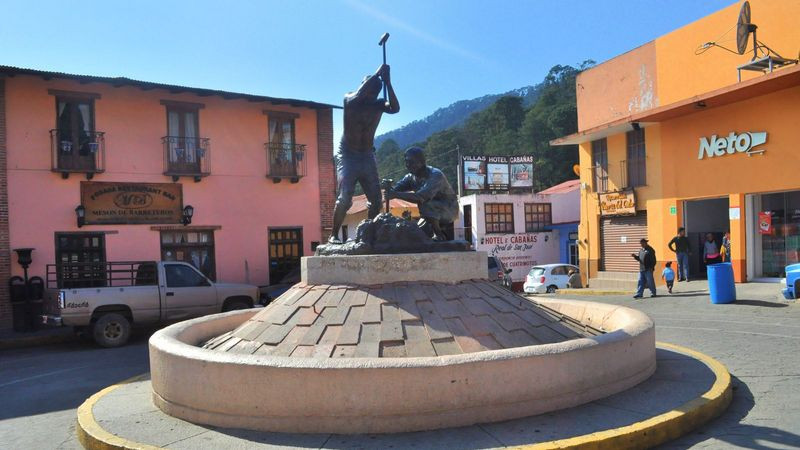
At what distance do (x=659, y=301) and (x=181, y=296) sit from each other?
432 inches

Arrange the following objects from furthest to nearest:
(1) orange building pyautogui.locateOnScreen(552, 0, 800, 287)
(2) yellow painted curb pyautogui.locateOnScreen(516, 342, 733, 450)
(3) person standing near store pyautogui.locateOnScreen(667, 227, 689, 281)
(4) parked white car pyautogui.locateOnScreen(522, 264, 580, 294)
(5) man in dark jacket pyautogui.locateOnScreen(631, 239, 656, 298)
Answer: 1. (4) parked white car pyautogui.locateOnScreen(522, 264, 580, 294)
2. (3) person standing near store pyautogui.locateOnScreen(667, 227, 689, 281)
3. (1) orange building pyautogui.locateOnScreen(552, 0, 800, 287)
4. (5) man in dark jacket pyautogui.locateOnScreen(631, 239, 656, 298)
5. (2) yellow painted curb pyautogui.locateOnScreen(516, 342, 733, 450)

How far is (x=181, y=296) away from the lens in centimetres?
1232

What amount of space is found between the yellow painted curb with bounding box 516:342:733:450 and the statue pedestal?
2.22 m

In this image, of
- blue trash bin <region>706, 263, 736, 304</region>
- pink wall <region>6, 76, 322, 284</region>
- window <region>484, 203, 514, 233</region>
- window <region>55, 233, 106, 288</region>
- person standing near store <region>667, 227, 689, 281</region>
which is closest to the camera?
blue trash bin <region>706, 263, 736, 304</region>

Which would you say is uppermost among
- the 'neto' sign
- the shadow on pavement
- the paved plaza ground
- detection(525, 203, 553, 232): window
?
the 'neto' sign

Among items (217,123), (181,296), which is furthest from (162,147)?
(181,296)

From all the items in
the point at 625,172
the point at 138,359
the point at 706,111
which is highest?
the point at 706,111

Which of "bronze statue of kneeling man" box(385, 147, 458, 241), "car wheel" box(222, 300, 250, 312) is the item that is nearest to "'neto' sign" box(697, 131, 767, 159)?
"bronze statue of kneeling man" box(385, 147, 458, 241)

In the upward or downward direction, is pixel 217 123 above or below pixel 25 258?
above

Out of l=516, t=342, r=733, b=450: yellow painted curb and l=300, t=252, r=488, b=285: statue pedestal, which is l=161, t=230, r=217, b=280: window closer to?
l=300, t=252, r=488, b=285: statue pedestal

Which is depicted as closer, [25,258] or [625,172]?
[25,258]

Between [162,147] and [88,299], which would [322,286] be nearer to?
[88,299]

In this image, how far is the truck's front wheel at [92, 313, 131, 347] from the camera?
37.0 ft

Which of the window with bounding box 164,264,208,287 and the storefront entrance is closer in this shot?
the window with bounding box 164,264,208,287
